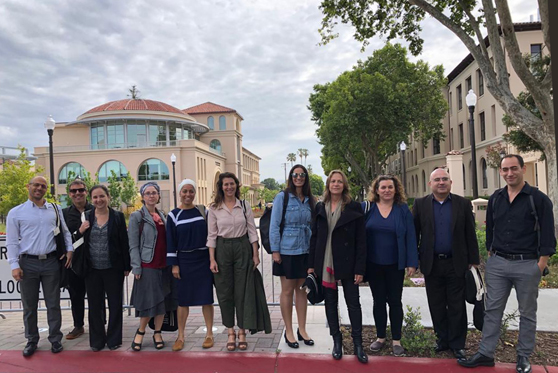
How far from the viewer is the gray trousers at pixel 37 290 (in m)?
4.46

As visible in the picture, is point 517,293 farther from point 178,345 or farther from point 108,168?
point 108,168

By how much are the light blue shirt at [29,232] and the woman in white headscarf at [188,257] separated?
1.43 metres

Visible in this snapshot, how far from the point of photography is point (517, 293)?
148 inches

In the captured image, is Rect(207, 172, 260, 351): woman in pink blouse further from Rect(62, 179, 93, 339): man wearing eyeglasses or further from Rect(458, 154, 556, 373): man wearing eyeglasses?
Rect(458, 154, 556, 373): man wearing eyeglasses

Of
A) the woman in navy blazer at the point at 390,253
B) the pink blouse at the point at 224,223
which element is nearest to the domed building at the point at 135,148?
the pink blouse at the point at 224,223

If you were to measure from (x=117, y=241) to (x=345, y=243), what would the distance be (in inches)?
106

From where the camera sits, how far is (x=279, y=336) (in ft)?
15.9

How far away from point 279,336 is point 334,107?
23279mm

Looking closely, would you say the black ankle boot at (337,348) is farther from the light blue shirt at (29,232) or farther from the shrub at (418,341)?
the light blue shirt at (29,232)

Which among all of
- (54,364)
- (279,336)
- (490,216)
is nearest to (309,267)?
(279,336)

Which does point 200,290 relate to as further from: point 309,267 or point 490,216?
point 490,216

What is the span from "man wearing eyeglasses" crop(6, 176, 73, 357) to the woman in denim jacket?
2.54m

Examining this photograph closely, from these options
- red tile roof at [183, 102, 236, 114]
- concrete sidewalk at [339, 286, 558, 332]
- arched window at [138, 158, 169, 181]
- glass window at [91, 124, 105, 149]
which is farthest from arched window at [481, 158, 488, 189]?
red tile roof at [183, 102, 236, 114]

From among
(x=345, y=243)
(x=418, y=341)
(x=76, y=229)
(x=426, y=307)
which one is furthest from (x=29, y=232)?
(x=426, y=307)
